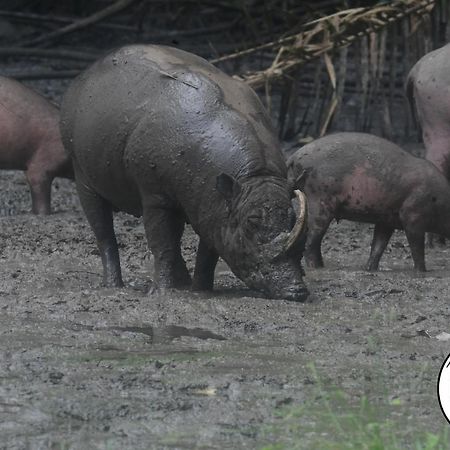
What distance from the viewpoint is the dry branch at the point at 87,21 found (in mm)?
14484

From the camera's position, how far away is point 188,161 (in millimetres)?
7234

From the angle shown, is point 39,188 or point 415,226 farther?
point 39,188

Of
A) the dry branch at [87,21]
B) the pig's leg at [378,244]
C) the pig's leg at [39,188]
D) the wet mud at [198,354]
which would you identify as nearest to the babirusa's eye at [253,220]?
the wet mud at [198,354]

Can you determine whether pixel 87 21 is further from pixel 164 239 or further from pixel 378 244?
pixel 164 239

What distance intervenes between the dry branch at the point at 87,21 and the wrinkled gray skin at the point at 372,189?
5.81m

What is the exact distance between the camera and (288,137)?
12.9 metres

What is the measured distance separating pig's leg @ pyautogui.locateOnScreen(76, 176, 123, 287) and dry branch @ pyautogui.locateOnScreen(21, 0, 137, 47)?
6.41 meters

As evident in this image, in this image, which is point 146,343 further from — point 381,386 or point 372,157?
point 372,157

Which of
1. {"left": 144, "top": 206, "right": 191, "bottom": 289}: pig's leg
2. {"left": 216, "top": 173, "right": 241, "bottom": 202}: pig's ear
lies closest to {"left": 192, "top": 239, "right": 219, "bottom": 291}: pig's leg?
{"left": 144, "top": 206, "right": 191, "bottom": 289}: pig's leg

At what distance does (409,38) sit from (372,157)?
3152mm

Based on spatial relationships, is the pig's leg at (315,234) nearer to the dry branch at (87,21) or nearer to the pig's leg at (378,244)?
the pig's leg at (378,244)

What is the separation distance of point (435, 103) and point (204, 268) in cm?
295

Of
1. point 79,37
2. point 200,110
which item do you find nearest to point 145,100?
point 200,110

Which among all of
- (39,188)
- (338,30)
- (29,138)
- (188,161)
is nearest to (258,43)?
(338,30)
